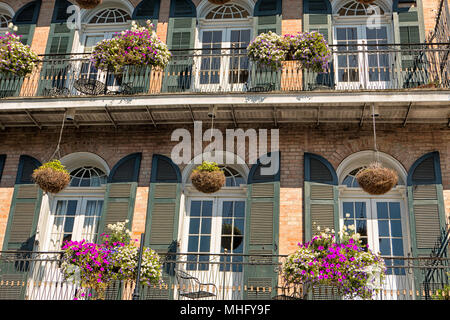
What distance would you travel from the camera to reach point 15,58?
1155 centimetres

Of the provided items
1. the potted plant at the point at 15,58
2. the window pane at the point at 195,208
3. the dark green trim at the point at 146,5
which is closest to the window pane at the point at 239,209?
the window pane at the point at 195,208

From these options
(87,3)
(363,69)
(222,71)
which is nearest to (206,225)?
(222,71)

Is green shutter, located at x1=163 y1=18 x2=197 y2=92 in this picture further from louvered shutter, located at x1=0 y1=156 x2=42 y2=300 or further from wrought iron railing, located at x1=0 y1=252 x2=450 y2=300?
wrought iron railing, located at x1=0 y1=252 x2=450 y2=300

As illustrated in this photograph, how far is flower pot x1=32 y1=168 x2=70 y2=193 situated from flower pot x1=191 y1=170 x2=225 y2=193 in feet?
7.80

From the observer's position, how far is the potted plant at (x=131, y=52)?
11172mm

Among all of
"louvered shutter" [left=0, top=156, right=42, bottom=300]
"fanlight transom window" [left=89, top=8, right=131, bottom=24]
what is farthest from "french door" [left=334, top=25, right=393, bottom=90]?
"louvered shutter" [left=0, top=156, right=42, bottom=300]

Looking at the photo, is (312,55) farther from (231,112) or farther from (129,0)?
(129,0)

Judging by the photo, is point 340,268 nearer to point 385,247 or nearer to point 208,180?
point 385,247

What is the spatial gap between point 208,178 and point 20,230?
3.98 m

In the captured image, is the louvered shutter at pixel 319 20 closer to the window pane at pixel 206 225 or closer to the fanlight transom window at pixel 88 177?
the window pane at pixel 206 225
